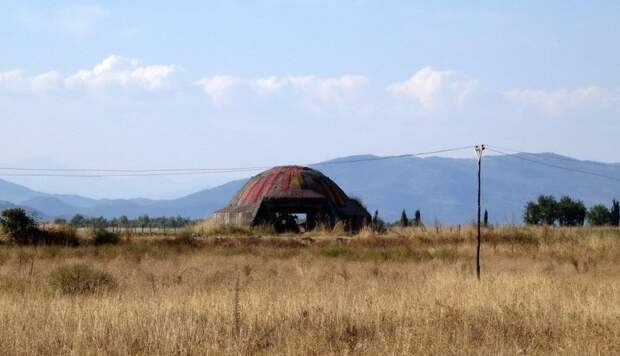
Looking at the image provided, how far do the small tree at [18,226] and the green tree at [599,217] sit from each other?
7166 cm

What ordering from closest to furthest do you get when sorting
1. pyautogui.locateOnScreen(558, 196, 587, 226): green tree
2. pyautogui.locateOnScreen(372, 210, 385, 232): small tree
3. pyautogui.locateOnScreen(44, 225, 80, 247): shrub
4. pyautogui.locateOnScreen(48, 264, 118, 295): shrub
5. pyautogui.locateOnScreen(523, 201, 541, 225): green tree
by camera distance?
pyautogui.locateOnScreen(48, 264, 118, 295): shrub → pyautogui.locateOnScreen(44, 225, 80, 247): shrub → pyautogui.locateOnScreen(372, 210, 385, 232): small tree → pyautogui.locateOnScreen(558, 196, 587, 226): green tree → pyautogui.locateOnScreen(523, 201, 541, 225): green tree

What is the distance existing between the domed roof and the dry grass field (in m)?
33.7

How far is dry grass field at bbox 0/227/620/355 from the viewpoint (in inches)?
428

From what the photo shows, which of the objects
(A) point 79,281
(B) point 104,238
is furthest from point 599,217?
(A) point 79,281

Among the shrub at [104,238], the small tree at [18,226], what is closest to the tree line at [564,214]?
the shrub at [104,238]

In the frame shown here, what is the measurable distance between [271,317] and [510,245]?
25138 millimetres

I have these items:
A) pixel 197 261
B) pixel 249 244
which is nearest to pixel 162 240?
pixel 249 244

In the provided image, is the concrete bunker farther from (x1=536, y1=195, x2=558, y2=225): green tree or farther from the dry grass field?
(x1=536, y1=195, x2=558, y2=225): green tree

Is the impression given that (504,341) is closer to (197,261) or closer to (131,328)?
(131,328)

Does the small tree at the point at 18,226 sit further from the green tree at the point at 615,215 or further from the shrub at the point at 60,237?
the green tree at the point at 615,215

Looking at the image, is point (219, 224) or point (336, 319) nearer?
point (336, 319)

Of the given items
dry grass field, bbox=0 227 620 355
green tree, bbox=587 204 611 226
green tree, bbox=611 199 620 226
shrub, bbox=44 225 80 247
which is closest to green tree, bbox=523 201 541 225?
green tree, bbox=587 204 611 226

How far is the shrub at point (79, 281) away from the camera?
1812cm

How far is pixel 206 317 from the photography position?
12875mm
